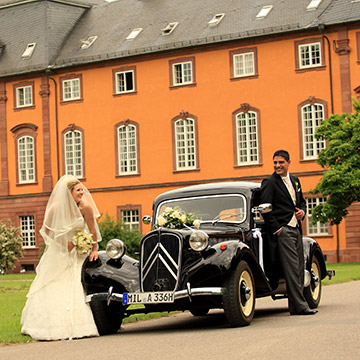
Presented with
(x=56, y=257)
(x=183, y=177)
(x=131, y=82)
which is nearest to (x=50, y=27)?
(x=131, y=82)

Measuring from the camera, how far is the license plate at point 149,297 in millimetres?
11844

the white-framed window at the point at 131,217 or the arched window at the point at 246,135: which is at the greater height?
the arched window at the point at 246,135

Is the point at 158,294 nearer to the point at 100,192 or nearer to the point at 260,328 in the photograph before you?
the point at 260,328

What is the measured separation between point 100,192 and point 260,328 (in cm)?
4346

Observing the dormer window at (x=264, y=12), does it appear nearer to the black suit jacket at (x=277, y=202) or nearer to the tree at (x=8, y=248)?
the tree at (x=8, y=248)

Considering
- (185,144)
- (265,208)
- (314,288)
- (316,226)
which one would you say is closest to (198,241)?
(265,208)

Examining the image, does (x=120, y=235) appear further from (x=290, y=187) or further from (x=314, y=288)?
(x=290, y=187)

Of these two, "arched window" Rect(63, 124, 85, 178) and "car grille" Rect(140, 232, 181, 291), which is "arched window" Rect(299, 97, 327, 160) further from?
"car grille" Rect(140, 232, 181, 291)

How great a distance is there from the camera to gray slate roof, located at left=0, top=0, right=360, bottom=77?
1898 inches

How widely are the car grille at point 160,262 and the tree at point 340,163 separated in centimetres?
2817

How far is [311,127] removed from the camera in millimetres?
47469

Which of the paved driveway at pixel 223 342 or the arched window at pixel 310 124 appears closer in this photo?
the paved driveway at pixel 223 342

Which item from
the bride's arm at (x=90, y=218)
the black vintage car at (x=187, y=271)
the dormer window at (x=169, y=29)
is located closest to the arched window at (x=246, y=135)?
the dormer window at (x=169, y=29)

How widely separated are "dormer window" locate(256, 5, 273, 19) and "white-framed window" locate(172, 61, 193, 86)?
174 inches
